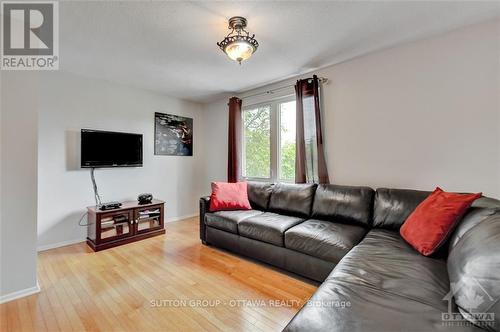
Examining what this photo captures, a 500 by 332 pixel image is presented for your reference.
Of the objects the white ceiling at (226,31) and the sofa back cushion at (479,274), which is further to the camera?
the white ceiling at (226,31)

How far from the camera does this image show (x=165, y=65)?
113 inches

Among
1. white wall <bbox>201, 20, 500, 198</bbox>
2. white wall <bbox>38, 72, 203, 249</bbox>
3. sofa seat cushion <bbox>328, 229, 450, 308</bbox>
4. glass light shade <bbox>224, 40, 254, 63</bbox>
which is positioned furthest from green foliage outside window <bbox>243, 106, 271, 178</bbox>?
sofa seat cushion <bbox>328, 229, 450, 308</bbox>

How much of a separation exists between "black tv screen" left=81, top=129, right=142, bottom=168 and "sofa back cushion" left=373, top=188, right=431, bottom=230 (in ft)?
11.2

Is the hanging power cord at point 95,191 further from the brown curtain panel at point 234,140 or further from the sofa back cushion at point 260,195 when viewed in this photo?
the sofa back cushion at point 260,195

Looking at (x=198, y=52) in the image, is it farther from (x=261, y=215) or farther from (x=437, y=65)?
(x=437, y=65)

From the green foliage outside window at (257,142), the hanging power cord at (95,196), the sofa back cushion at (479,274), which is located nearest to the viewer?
the sofa back cushion at (479,274)

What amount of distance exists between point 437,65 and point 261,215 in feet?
7.85

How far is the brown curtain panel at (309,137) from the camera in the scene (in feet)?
9.79

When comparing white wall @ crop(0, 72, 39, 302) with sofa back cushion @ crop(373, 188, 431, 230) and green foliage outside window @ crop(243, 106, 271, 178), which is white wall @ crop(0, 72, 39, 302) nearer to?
green foliage outside window @ crop(243, 106, 271, 178)

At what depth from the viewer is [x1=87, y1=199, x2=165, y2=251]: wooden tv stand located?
116 inches

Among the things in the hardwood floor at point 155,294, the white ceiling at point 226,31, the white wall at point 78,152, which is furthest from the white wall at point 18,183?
the white wall at point 78,152

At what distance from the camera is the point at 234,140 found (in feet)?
12.9

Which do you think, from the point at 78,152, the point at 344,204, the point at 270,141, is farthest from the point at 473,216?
the point at 78,152

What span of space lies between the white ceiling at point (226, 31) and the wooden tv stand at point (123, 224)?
189 centimetres
